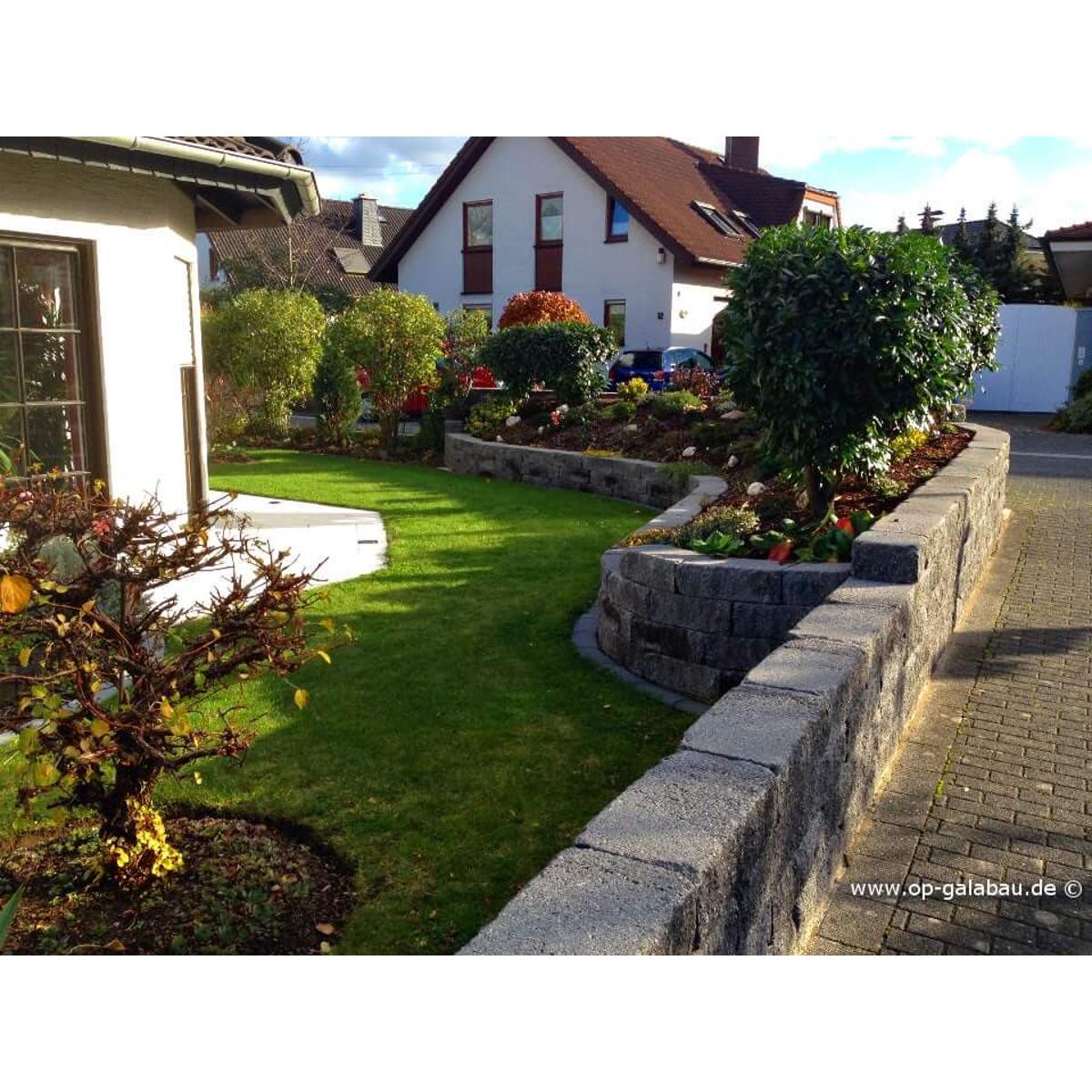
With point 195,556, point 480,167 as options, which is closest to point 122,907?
point 195,556

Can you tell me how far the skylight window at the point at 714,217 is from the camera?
26.0m

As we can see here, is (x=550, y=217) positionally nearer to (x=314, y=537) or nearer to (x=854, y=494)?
(x=314, y=537)

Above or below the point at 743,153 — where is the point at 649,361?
below

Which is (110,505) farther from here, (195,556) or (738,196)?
(738,196)

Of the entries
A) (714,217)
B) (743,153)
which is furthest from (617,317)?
(743,153)

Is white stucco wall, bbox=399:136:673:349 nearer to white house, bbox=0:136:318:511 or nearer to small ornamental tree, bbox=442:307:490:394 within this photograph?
small ornamental tree, bbox=442:307:490:394

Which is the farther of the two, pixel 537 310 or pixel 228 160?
pixel 537 310

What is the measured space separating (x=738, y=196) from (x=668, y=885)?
2847cm

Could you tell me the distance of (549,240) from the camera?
25.8 meters

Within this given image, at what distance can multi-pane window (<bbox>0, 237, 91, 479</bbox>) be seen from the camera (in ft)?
20.7

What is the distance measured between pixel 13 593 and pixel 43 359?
4620 millimetres

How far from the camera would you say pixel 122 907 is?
3465 millimetres

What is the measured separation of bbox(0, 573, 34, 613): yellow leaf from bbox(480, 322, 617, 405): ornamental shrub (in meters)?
12.9

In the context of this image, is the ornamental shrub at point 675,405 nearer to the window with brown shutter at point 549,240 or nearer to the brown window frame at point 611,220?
the brown window frame at point 611,220
